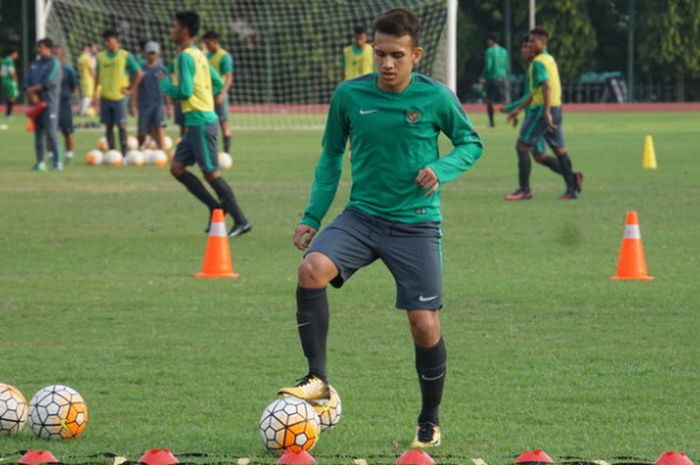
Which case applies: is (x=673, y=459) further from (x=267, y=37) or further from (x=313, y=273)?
(x=267, y=37)

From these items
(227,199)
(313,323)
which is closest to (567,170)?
(227,199)

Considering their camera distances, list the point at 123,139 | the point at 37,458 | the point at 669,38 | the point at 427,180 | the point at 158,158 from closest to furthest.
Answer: the point at 37,458 < the point at 427,180 < the point at 158,158 < the point at 123,139 < the point at 669,38

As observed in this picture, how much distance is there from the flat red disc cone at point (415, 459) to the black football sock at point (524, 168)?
1310 cm

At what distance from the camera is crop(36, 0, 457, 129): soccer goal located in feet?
133

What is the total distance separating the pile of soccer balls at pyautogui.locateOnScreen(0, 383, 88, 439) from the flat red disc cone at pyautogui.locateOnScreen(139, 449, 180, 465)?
78 cm

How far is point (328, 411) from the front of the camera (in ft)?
22.0

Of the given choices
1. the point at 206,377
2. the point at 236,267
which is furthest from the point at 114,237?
the point at 206,377

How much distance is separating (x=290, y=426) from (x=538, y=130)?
43.2ft

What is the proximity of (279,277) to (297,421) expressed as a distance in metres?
6.21

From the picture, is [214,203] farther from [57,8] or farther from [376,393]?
[57,8]

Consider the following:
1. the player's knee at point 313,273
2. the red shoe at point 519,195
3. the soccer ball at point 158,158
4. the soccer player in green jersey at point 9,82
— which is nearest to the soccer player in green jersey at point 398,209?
the player's knee at point 313,273

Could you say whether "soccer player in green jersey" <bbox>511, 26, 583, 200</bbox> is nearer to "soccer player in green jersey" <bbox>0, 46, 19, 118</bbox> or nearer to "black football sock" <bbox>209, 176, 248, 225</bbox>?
"black football sock" <bbox>209, 176, 248, 225</bbox>

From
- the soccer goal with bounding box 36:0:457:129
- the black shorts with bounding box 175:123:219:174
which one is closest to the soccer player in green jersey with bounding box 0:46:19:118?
the soccer goal with bounding box 36:0:457:129

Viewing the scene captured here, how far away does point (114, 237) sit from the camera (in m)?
15.5
